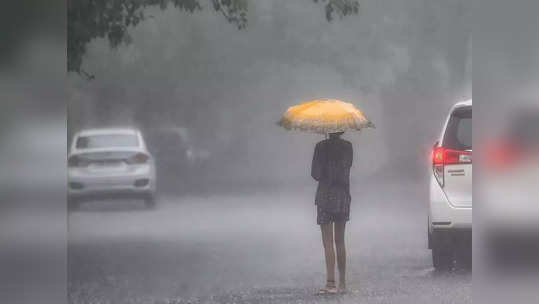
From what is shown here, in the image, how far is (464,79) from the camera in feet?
38.1

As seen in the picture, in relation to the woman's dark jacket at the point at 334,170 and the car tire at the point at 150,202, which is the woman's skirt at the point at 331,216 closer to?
the woman's dark jacket at the point at 334,170

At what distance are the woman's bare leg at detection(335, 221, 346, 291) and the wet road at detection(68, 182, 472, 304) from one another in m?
0.30

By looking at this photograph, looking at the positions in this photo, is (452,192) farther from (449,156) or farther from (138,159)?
(138,159)

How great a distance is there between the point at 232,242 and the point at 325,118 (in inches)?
81.5

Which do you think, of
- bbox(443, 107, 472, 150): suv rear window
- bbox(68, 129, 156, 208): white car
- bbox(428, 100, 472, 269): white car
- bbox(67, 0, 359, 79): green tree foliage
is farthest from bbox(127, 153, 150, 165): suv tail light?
bbox(443, 107, 472, 150): suv rear window

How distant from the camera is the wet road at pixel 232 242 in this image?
1143 cm

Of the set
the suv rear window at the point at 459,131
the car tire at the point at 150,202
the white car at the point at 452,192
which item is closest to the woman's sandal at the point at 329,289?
the white car at the point at 452,192

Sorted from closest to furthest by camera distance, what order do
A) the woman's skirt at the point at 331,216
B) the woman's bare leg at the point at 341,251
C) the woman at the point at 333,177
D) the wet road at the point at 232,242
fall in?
1. the woman at the point at 333,177
2. the woman's skirt at the point at 331,216
3. the woman's bare leg at the point at 341,251
4. the wet road at the point at 232,242

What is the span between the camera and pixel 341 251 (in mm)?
10859

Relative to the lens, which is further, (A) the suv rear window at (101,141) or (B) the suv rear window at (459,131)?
(A) the suv rear window at (101,141)

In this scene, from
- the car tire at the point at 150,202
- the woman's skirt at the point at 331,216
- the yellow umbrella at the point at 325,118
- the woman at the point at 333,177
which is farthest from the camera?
the car tire at the point at 150,202

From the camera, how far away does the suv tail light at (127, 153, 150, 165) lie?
38.0 feet

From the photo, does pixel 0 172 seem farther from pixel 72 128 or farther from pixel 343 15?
pixel 343 15

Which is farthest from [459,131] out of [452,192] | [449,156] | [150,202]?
[150,202]
